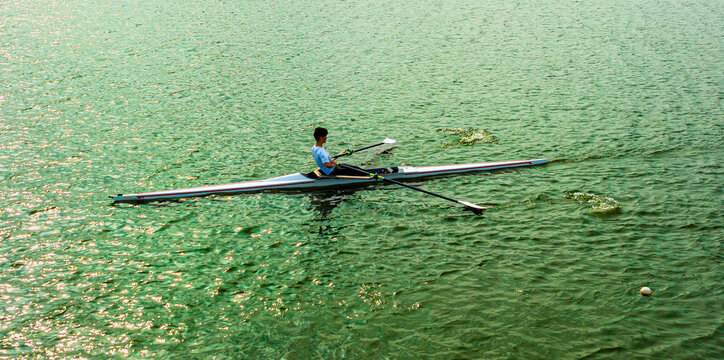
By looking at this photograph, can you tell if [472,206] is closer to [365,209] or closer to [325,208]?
[365,209]

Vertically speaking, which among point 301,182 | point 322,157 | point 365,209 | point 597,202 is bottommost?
point 597,202

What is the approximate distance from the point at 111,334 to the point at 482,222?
795cm

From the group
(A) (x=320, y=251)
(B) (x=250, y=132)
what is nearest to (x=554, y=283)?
(A) (x=320, y=251)

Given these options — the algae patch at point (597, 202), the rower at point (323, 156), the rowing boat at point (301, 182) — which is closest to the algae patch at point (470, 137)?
the rowing boat at point (301, 182)

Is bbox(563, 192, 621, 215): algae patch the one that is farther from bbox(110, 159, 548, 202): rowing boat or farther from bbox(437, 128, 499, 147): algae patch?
bbox(437, 128, 499, 147): algae patch

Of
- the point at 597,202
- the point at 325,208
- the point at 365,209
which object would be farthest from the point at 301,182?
the point at 597,202

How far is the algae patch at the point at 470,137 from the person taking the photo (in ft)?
57.6

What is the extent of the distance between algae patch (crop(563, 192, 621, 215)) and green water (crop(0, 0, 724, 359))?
0.09 metres

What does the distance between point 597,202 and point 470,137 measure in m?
5.11

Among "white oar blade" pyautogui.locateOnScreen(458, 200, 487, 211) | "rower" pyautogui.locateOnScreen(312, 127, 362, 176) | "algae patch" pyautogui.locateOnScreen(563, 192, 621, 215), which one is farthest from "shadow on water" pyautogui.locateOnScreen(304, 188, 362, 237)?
"algae patch" pyautogui.locateOnScreen(563, 192, 621, 215)

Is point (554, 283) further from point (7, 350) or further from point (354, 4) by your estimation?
point (354, 4)

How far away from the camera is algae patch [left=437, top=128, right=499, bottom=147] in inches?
691

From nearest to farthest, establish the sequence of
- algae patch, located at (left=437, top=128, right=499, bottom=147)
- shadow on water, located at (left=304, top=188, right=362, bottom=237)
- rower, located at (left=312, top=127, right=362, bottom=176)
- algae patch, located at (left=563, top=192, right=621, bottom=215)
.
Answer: shadow on water, located at (left=304, top=188, right=362, bottom=237)
algae patch, located at (left=563, top=192, right=621, bottom=215)
rower, located at (left=312, top=127, right=362, bottom=176)
algae patch, located at (left=437, top=128, right=499, bottom=147)

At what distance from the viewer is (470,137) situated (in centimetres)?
1792
